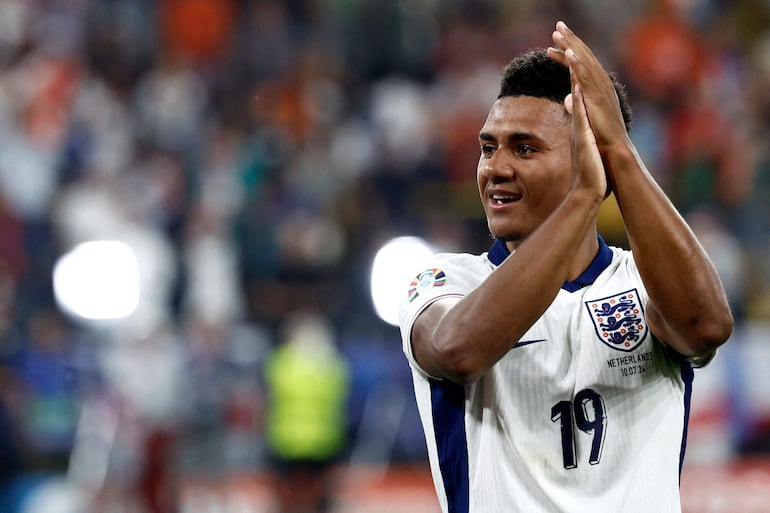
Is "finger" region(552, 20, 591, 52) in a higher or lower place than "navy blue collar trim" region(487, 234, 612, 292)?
higher

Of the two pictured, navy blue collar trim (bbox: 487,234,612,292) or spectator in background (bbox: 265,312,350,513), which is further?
spectator in background (bbox: 265,312,350,513)

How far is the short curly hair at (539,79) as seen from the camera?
3.18 metres

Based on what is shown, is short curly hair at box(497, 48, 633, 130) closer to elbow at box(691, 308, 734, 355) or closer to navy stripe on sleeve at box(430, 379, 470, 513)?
elbow at box(691, 308, 734, 355)

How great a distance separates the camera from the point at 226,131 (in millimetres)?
12898

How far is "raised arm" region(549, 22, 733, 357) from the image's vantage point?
289cm

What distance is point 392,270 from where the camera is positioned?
11.1 metres

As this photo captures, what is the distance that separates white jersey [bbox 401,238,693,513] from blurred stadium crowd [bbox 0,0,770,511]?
21.6ft

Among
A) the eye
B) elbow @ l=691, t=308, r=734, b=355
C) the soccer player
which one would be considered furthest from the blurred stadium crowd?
elbow @ l=691, t=308, r=734, b=355

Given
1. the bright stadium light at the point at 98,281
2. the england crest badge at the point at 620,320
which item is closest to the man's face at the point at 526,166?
the england crest badge at the point at 620,320

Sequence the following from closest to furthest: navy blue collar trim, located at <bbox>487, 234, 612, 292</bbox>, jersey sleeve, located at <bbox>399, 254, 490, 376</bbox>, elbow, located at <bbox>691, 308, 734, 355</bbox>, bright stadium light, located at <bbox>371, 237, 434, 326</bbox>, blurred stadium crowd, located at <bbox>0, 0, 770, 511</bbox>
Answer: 1. elbow, located at <bbox>691, 308, 734, 355</bbox>
2. jersey sleeve, located at <bbox>399, 254, 490, 376</bbox>
3. navy blue collar trim, located at <bbox>487, 234, 612, 292</bbox>
4. blurred stadium crowd, located at <bbox>0, 0, 770, 511</bbox>
5. bright stadium light, located at <bbox>371, 237, 434, 326</bbox>

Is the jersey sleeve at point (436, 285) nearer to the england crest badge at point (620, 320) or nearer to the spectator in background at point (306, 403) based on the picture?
the england crest badge at point (620, 320)

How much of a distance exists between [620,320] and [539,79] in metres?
0.65

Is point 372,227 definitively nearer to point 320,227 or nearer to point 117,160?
point 320,227

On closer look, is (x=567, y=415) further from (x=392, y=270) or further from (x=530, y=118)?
(x=392, y=270)
